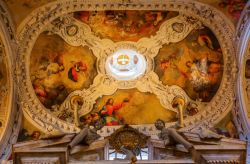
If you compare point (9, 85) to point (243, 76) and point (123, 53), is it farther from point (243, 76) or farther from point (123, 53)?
point (243, 76)

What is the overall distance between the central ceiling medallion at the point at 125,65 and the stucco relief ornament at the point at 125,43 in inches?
6.2

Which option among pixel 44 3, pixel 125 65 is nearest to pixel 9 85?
pixel 44 3

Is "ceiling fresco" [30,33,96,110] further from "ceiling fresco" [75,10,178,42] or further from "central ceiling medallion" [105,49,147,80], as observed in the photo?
"ceiling fresco" [75,10,178,42]

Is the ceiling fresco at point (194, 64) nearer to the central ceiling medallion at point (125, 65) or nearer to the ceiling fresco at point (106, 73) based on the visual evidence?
the ceiling fresco at point (106, 73)

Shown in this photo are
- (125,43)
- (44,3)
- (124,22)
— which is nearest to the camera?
(44,3)

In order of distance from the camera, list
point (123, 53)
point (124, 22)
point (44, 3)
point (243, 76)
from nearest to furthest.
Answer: point (243, 76) < point (44, 3) < point (124, 22) < point (123, 53)

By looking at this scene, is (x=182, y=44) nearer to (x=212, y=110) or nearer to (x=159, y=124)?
(x=212, y=110)

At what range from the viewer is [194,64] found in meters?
17.1

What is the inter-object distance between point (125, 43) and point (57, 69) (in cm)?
222

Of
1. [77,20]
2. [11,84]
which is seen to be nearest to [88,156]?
[11,84]

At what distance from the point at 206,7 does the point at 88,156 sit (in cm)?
660

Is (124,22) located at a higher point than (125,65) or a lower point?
higher

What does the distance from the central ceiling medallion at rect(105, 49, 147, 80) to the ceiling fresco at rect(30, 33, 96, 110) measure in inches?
25.7

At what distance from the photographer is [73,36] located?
17047 millimetres
